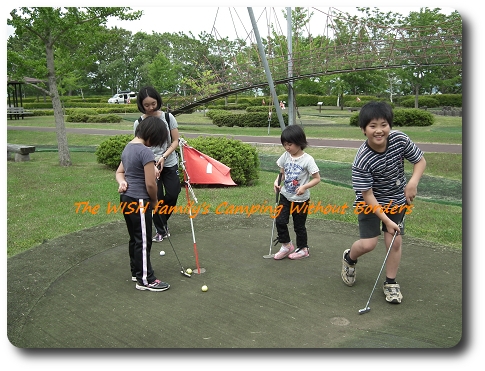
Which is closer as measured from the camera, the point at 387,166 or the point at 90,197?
the point at 387,166

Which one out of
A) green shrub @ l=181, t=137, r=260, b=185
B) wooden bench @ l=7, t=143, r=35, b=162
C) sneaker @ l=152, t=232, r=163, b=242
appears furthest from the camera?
wooden bench @ l=7, t=143, r=35, b=162

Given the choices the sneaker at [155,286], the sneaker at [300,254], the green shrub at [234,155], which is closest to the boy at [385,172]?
the sneaker at [300,254]

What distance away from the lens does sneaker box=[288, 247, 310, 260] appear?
4637 mm

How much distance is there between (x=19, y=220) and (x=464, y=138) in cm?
531

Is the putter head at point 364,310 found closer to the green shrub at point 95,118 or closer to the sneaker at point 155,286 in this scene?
the sneaker at point 155,286

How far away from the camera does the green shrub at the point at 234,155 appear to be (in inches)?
328

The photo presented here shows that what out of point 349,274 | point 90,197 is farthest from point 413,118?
point 349,274

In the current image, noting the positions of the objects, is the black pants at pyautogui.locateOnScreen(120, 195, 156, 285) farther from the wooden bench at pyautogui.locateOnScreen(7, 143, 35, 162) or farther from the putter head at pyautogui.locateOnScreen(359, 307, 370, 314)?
the wooden bench at pyautogui.locateOnScreen(7, 143, 35, 162)

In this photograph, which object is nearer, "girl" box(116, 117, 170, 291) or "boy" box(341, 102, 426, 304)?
"boy" box(341, 102, 426, 304)

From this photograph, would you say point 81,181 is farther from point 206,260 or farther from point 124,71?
point 124,71

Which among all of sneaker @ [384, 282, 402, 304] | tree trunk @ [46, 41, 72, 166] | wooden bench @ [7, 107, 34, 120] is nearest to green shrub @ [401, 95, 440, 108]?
wooden bench @ [7, 107, 34, 120]

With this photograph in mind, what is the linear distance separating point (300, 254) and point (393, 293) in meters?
1.17

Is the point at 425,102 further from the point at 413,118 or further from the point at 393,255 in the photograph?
the point at 393,255

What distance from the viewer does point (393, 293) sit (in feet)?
12.0
